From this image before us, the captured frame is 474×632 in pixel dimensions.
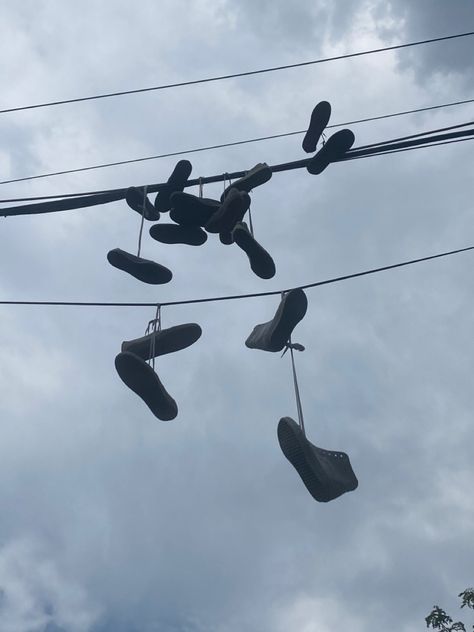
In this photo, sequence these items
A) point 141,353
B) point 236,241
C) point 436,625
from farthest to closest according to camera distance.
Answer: point 436,625 < point 141,353 < point 236,241

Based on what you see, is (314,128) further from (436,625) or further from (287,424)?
(436,625)

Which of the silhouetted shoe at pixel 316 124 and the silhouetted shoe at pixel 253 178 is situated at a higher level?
the silhouetted shoe at pixel 316 124

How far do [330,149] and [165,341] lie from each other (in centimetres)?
146

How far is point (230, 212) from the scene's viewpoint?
3795 mm

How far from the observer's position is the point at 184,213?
3904mm

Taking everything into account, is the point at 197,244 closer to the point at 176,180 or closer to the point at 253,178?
the point at 176,180

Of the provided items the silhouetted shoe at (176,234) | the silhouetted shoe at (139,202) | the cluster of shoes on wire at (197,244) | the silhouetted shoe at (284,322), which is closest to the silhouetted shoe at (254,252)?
the cluster of shoes on wire at (197,244)

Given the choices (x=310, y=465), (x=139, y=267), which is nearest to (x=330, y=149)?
(x=139, y=267)

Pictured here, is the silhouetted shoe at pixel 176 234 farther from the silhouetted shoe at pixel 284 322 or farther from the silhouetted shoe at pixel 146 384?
the silhouetted shoe at pixel 146 384

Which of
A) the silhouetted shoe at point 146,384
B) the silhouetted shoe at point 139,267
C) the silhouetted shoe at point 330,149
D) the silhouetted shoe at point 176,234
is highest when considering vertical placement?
the silhouetted shoe at point 176,234

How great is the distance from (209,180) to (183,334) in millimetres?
907

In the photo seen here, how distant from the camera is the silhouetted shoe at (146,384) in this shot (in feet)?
11.6

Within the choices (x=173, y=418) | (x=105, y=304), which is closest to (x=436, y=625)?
(x=173, y=418)

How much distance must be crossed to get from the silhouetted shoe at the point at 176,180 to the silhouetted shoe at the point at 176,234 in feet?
0.54
